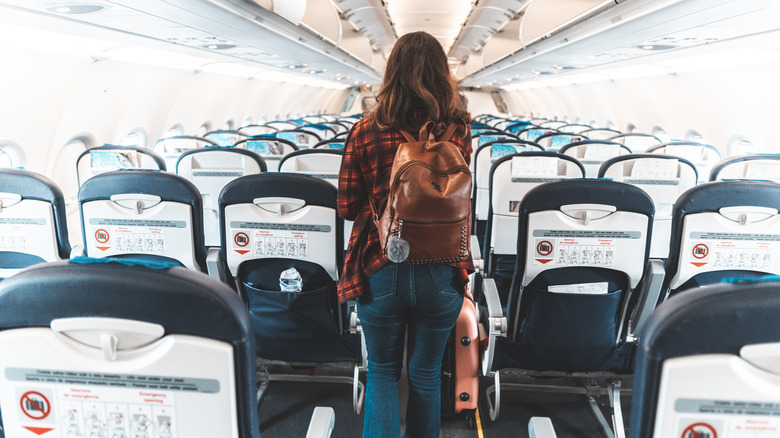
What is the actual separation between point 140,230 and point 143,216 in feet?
0.31

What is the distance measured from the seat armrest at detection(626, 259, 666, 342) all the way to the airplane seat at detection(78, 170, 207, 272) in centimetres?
214

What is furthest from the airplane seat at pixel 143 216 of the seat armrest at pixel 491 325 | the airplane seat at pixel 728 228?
the airplane seat at pixel 728 228

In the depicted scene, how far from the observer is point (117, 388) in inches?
44.6

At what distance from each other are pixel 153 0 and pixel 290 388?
248 centimetres

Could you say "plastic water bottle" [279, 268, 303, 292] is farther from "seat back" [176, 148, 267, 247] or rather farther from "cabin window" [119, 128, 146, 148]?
"cabin window" [119, 128, 146, 148]

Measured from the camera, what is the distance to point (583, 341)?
8.47 ft

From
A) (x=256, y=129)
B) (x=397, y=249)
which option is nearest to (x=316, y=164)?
(x=397, y=249)

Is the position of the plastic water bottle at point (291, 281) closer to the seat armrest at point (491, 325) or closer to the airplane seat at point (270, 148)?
the seat armrest at point (491, 325)

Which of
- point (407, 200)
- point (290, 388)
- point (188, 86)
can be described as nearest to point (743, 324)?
point (407, 200)

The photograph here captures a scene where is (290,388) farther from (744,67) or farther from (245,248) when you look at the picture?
(744,67)

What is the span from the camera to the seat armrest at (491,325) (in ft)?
8.27

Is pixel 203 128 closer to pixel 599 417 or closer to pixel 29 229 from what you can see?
pixel 29 229

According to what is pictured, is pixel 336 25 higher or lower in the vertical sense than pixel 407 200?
higher

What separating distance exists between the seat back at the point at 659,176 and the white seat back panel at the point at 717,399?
3.18 metres
